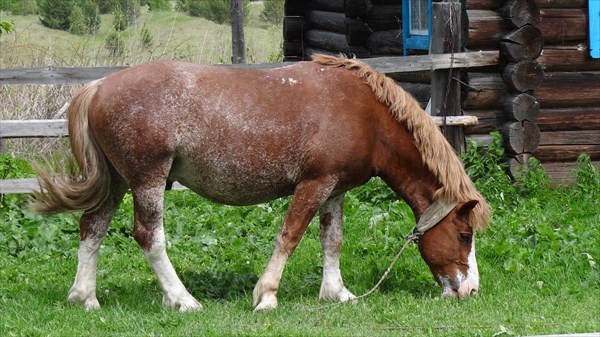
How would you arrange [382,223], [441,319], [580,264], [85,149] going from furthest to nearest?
[382,223], [580,264], [85,149], [441,319]

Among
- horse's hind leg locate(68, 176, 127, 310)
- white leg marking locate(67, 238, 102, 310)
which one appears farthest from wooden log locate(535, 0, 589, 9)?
white leg marking locate(67, 238, 102, 310)

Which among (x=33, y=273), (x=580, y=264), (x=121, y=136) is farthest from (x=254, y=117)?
(x=580, y=264)

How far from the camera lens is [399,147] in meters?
6.80

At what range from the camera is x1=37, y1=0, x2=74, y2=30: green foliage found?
106 ft

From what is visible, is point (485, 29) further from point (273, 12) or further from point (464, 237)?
point (273, 12)

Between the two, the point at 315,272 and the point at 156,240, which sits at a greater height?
the point at 156,240

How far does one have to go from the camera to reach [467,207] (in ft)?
22.0

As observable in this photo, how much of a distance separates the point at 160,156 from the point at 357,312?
5.35 feet

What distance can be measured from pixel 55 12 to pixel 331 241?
90.9ft

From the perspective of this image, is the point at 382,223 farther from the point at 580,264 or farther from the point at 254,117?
the point at 254,117

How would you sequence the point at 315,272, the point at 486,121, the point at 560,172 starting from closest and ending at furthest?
the point at 315,272
the point at 486,121
the point at 560,172

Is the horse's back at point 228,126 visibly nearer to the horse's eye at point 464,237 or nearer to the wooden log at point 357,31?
the horse's eye at point 464,237

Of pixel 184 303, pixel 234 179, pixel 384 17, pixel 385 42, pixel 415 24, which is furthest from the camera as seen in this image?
pixel 384 17

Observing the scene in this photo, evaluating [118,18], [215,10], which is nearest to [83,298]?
[118,18]
